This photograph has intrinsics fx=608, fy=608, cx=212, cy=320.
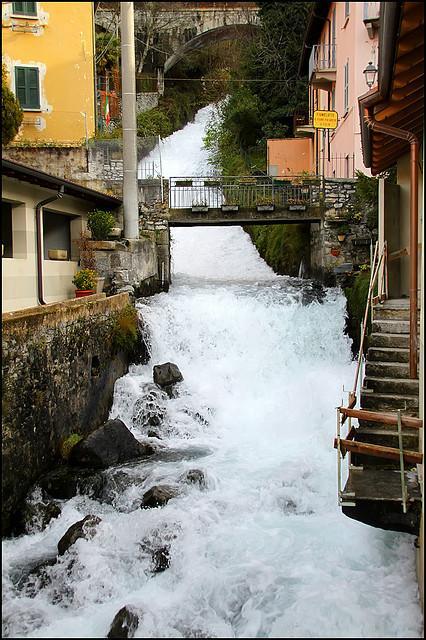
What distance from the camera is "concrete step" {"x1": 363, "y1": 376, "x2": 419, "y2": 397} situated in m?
5.80

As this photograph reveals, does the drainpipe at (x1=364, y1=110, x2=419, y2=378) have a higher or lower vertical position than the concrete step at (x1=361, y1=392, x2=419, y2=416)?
higher

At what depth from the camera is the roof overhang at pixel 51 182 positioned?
28.5 feet

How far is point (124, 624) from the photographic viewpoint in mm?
4309

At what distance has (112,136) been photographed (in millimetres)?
14117

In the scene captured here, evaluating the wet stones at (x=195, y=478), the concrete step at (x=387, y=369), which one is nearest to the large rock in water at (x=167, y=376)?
the wet stones at (x=195, y=478)

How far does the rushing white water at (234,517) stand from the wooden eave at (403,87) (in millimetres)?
3257

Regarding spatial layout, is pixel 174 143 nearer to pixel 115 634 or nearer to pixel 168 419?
pixel 168 419

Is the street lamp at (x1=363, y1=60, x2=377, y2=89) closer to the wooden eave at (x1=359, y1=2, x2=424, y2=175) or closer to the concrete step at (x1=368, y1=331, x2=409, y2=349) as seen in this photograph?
the wooden eave at (x1=359, y1=2, x2=424, y2=175)

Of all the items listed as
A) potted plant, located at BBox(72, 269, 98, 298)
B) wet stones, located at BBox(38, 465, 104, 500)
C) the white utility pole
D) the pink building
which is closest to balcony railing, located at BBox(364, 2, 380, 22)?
the pink building

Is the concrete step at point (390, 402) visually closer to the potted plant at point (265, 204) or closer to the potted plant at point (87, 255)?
the potted plant at point (87, 255)

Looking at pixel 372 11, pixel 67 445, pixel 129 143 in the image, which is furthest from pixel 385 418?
pixel 129 143

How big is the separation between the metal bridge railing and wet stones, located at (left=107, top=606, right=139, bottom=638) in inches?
456

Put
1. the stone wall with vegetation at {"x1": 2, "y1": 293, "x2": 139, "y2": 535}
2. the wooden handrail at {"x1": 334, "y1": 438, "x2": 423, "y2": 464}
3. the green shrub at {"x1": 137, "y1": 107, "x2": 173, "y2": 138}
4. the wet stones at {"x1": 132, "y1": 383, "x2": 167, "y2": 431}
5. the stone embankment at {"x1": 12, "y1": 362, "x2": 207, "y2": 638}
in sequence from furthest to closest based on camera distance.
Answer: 1. the green shrub at {"x1": 137, "y1": 107, "x2": 173, "y2": 138}
2. the wet stones at {"x1": 132, "y1": 383, "x2": 167, "y2": 431}
3. the stone wall with vegetation at {"x1": 2, "y1": 293, "x2": 139, "y2": 535}
4. the stone embankment at {"x1": 12, "y1": 362, "x2": 207, "y2": 638}
5. the wooden handrail at {"x1": 334, "y1": 438, "x2": 423, "y2": 464}

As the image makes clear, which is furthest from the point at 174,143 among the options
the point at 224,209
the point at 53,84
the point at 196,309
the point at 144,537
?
the point at 144,537
